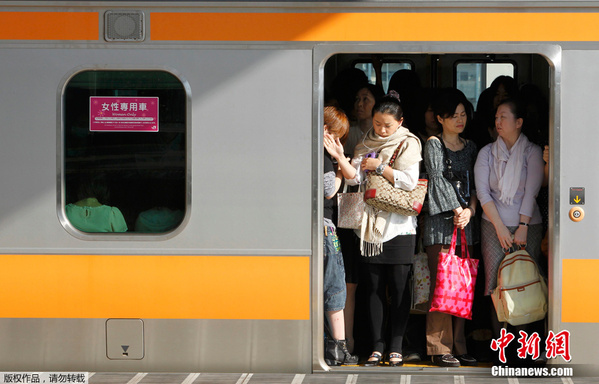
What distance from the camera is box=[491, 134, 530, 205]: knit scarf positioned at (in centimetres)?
468

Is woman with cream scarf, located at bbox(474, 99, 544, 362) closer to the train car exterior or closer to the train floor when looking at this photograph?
the train car exterior

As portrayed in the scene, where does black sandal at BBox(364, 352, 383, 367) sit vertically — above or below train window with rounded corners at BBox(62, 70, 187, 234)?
below

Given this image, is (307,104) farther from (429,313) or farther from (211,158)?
(429,313)

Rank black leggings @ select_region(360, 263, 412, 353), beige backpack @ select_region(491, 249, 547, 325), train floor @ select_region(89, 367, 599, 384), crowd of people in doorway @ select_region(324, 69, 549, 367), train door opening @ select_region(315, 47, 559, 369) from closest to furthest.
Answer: train floor @ select_region(89, 367, 599, 384)
beige backpack @ select_region(491, 249, 547, 325)
crowd of people in doorway @ select_region(324, 69, 549, 367)
black leggings @ select_region(360, 263, 412, 353)
train door opening @ select_region(315, 47, 559, 369)

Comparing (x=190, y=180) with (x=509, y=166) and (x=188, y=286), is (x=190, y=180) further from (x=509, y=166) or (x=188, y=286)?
(x=509, y=166)

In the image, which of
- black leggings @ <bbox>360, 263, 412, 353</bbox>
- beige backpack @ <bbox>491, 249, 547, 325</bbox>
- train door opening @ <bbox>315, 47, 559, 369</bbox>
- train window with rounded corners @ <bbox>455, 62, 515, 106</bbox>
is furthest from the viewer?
train window with rounded corners @ <bbox>455, 62, 515, 106</bbox>

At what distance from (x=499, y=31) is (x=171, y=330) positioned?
2.64m

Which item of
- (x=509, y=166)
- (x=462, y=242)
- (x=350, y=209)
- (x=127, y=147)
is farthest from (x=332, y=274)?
(x=127, y=147)

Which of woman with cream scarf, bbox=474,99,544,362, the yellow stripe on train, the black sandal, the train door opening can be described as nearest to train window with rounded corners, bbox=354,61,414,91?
the train door opening

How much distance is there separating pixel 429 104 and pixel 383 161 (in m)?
0.65

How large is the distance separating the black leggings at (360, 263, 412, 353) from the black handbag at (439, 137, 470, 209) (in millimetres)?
548

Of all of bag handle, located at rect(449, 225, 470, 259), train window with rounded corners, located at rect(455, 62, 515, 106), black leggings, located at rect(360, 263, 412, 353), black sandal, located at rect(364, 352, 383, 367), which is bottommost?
black sandal, located at rect(364, 352, 383, 367)

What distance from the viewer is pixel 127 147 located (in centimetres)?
456

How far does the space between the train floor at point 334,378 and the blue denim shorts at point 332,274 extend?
17.0 inches
